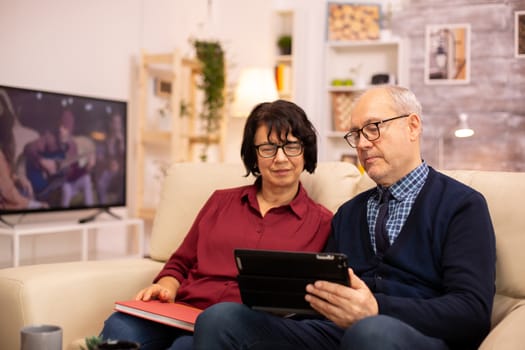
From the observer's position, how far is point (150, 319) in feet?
5.93

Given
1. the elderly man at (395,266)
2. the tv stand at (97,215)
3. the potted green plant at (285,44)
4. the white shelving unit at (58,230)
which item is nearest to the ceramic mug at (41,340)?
the elderly man at (395,266)

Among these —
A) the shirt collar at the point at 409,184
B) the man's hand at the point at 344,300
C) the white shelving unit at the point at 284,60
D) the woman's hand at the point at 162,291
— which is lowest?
the woman's hand at the point at 162,291

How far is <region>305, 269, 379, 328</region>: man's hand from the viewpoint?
1.49 metres

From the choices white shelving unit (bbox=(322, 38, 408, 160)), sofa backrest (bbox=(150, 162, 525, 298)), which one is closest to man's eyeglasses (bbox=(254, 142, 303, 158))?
sofa backrest (bbox=(150, 162, 525, 298))

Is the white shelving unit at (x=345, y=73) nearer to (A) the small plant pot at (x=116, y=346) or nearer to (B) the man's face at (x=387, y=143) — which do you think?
(B) the man's face at (x=387, y=143)

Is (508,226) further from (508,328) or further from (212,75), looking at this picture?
(212,75)

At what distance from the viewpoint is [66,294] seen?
1915 millimetres

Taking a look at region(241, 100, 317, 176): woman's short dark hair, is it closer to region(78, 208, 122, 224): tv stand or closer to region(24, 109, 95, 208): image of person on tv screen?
region(24, 109, 95, 208): image of person on tv screen

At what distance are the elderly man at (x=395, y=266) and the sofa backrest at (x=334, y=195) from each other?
0.51ft

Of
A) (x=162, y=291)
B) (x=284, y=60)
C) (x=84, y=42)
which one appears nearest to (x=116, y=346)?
(x=162, y=291)

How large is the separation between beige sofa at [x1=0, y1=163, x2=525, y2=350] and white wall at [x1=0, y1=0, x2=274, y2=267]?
182 cm

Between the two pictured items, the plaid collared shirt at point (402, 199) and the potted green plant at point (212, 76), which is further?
the potted green plant at point (212, 76)

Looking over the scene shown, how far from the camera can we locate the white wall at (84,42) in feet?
12.7

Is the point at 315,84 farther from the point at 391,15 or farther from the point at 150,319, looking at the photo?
the point at 150,319
